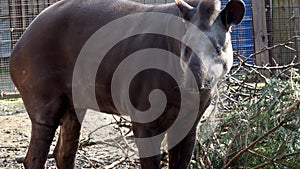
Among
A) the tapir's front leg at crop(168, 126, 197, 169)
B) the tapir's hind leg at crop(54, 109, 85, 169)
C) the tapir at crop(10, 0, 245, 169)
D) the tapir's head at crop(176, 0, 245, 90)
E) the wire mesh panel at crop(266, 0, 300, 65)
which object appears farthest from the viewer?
the wire mesh panel at crop(266, 0, 300, 65)

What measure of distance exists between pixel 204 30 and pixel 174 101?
50cm

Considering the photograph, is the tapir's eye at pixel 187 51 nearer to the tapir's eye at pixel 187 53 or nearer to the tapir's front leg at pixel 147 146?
the tapir's eye at pixel 187 53

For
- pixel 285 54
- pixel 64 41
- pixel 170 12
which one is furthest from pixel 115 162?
pixel 285 54

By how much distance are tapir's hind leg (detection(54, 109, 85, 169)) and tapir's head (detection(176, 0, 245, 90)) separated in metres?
1.34

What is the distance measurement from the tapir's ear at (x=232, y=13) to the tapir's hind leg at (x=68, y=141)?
1.51 metres

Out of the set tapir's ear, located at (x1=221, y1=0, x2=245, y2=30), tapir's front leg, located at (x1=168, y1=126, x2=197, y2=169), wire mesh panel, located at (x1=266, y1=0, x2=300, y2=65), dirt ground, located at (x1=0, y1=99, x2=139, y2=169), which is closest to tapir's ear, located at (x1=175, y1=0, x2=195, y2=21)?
tapir's ear, located at (x1=221, y1=0, x2=245, y2=30)

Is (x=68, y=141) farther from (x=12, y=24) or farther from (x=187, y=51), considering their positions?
(x=12, y=24)

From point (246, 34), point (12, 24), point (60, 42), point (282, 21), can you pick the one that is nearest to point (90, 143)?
point (60, 42)

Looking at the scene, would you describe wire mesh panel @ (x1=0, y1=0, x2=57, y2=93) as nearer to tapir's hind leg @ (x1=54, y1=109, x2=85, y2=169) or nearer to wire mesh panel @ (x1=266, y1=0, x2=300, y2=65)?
wire mesh panel @ (x1=266, y1=0, x2=300, y2=65)

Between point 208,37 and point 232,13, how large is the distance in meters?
0.22

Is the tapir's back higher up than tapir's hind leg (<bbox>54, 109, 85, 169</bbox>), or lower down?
higher up

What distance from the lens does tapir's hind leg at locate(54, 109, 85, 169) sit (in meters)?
4.58

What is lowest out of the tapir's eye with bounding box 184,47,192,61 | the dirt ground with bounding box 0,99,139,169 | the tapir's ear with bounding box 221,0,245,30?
the dirt ground with bounding box 0,99,139,169

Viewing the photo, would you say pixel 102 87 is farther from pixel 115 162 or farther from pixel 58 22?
pixel 115 162
